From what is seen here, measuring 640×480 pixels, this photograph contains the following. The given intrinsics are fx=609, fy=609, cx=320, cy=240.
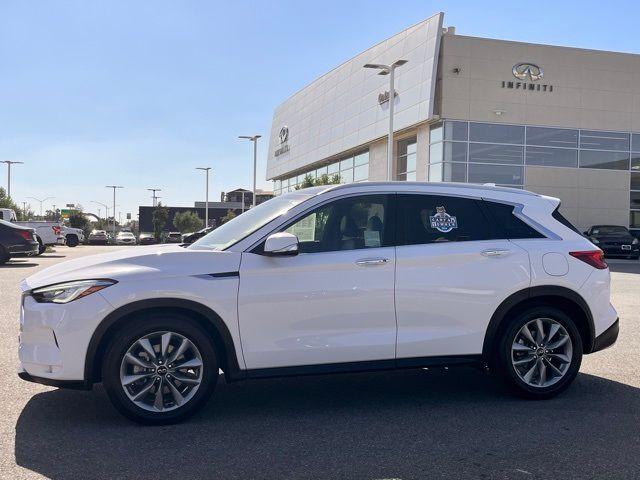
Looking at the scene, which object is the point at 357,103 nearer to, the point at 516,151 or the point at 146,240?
the point at 516,151

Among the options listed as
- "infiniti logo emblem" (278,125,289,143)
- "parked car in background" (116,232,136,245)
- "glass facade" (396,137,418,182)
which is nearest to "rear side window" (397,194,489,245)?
"glass facade" (396,137,418,182)

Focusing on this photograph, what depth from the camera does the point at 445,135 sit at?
2977 cm

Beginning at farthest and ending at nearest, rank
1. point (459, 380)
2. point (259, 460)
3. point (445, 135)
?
point (445, 135), point (459, 380), point (259, 460)

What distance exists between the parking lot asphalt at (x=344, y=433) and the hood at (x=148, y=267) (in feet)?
3.50

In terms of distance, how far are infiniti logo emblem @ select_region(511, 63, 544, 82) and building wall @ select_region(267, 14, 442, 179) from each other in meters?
4.53

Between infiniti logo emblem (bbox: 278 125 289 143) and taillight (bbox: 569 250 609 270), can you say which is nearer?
taillight (bbox: 569 250 609 270)

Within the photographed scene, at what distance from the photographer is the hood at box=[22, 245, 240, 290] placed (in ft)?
14.0

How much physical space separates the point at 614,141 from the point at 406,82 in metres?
11.6

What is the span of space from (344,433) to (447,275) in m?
1.46

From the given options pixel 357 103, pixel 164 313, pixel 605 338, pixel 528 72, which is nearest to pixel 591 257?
pixel 605 338

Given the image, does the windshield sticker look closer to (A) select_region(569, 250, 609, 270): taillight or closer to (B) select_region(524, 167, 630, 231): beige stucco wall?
(A) select_region(569, 250, 609, 270): taillight

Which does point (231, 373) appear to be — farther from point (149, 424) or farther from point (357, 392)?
point (357, 392)

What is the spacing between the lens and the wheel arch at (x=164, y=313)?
4195 mm

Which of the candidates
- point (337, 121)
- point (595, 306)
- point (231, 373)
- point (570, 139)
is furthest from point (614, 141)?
point (231, 373)
